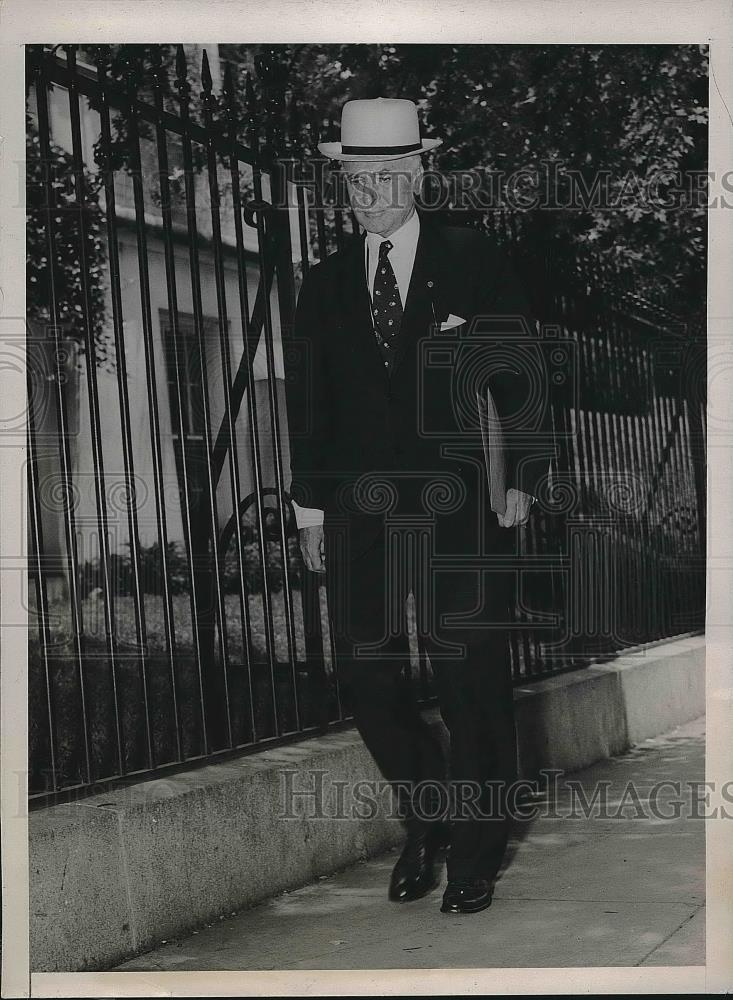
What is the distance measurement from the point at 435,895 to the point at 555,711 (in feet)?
4.84

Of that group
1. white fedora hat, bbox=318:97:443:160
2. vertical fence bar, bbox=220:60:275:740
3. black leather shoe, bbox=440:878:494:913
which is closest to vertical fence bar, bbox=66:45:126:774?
vertical fence bar, bbox=220:60:275:740

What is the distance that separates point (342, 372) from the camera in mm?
3955

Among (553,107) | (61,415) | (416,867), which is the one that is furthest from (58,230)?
(416,867)

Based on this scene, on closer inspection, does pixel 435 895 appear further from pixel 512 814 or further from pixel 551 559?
pixel 551 559

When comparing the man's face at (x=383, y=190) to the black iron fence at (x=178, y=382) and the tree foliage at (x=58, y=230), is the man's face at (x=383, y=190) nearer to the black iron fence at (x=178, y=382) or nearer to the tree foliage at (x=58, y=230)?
the black iron fence at (x=178, y=382)

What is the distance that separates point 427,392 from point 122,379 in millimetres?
908

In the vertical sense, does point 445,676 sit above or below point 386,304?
below

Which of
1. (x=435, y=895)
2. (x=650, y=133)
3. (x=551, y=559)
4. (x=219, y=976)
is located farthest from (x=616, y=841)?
(x=650, y=133)

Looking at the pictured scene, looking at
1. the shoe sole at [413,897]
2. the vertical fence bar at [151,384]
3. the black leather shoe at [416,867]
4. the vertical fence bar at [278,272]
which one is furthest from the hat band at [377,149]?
the shoe sole at [413,897]

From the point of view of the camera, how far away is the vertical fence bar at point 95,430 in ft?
12.3

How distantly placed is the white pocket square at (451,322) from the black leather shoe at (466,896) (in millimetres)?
1640

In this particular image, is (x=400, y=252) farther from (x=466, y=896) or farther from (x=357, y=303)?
(x=466, y=896)

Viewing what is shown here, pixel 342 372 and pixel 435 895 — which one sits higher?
pixel 342 372

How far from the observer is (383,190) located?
3.87 m
